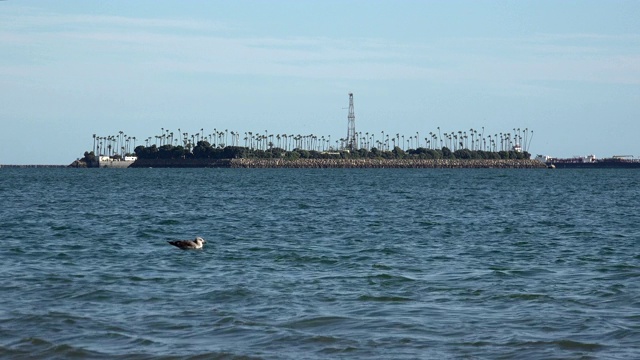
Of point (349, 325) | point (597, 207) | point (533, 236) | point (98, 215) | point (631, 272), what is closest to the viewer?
point (349, 325)

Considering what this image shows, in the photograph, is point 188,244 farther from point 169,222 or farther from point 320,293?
point 169,222

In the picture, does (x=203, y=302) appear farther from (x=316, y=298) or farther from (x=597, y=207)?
(x=597, y=207)

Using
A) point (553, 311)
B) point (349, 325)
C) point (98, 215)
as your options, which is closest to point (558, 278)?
point (553, 311)

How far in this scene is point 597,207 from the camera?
62656 millimetres

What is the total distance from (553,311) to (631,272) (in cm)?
692

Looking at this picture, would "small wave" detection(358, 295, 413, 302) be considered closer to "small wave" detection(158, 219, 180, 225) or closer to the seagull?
the seagull

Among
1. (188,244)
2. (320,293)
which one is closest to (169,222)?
(188,244)

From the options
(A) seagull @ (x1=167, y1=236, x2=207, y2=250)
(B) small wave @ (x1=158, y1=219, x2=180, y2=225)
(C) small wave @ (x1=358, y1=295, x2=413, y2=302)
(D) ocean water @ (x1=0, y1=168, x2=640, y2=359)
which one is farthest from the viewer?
(B) small wave @ (x1=158, y1=219, x2=180, y2=225)

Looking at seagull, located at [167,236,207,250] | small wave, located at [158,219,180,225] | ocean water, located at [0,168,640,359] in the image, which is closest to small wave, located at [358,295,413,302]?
ocean water, located at [0,168,640,359]

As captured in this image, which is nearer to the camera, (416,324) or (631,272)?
(416,324)

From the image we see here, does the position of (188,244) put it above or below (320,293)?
above

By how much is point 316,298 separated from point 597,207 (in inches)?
1812

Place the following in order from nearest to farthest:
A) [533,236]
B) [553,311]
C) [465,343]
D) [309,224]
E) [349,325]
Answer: [465,343]
[349,325]
[553,311]
[533,236]
[309,224]

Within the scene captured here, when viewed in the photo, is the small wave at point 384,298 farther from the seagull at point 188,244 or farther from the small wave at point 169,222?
the small wave at point 169,222
